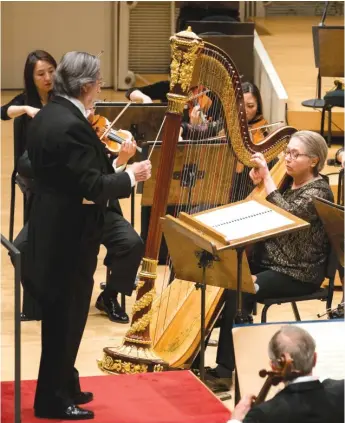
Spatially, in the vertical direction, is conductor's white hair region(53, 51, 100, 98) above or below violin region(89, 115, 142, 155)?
above

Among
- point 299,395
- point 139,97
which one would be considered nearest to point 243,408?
point 299,395

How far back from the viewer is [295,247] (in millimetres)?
4469

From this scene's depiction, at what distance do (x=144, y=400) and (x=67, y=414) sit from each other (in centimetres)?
37

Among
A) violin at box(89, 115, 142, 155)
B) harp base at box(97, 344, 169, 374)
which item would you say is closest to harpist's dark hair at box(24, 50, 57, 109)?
violin at box(89, 115, 142, 155)

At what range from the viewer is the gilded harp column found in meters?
3.97

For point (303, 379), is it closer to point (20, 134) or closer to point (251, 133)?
point (251, 133)

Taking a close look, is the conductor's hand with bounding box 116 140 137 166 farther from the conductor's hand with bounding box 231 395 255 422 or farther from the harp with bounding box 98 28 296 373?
the conductor's hand with bounding box 231 395 255 422

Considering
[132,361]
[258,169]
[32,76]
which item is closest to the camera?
[132,361]

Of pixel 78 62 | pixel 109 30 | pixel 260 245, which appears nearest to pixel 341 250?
pixel 260 245

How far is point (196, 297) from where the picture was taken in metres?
4.52

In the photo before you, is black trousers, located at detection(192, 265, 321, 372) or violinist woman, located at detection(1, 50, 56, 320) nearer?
black trousers, located at detection(192, 265, 321, 372)

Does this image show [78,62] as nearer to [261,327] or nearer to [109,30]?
[261,327]

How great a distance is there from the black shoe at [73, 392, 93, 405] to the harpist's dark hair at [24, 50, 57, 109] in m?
1.91

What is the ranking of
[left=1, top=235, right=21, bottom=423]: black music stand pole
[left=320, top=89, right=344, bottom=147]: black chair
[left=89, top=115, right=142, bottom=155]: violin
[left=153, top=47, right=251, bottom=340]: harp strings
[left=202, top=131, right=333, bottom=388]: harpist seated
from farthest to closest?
1. [left=320, top=89, right=344, bottom=147]: black chair
2. [left=89, top=115, right=142, bottom=155]: violin
3. [left=202, top=131, right=333, bottom=388]: harpist seated
4. [left=153, top=47, right=251, bottom=340]: harp strings
5. [left=1, top=235, right=21, bottom=423]: black music stand pole
